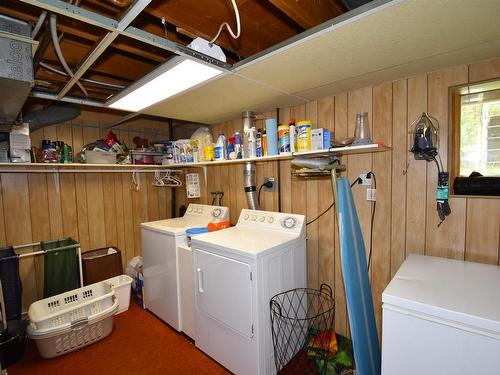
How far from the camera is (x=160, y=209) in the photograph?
3.68 meters

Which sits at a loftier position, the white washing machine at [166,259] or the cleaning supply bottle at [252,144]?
the cleaning supply bottle at [252,144]

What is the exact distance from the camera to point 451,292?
111 cm

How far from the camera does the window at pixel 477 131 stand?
150 cm

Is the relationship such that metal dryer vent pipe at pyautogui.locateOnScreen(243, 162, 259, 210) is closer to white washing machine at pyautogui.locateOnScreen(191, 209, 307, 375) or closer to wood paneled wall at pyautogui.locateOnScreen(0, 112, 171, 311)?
white washing machine at pyautogui.locateOnScreen(191, 209, 307, 375)

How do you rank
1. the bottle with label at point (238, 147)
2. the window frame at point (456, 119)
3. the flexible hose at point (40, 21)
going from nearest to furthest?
1. the flexible hose at point (40, 21)
2. the window frame at point (456, 119)
3. the bottle with label at point (238, 147)

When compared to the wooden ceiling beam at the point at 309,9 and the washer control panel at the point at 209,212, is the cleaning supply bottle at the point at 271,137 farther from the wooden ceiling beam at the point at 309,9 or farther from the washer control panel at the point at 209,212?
the washer control panel at the point at 209,212

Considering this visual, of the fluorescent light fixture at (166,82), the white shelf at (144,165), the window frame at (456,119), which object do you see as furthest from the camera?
the white shelf at (144,165)

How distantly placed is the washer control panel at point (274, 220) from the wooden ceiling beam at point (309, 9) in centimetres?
134

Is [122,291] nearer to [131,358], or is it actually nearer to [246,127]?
[131,358]

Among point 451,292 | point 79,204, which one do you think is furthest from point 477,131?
point 79,204

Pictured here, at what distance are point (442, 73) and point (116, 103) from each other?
2.30 metres

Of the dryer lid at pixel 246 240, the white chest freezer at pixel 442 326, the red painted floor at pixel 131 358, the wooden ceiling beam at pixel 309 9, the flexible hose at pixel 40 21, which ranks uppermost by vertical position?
the wooden ceiling beam at pixel 309 9

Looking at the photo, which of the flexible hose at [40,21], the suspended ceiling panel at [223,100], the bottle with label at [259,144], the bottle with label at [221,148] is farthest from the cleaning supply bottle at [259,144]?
the flexible hose at [40,21]

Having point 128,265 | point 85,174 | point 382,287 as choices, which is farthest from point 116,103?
point 382,287
